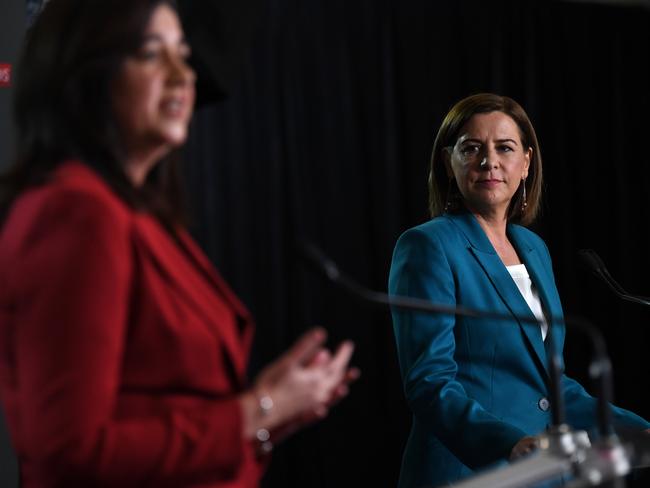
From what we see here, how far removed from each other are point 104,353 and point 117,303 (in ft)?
0.19

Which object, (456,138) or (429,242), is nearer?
(429,242)

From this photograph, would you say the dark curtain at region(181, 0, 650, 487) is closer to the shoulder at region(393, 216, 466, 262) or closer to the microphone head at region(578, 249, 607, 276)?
the shoulder at region(393, 216, 466, 262)

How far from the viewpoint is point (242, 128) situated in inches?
153

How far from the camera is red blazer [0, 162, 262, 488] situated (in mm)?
926

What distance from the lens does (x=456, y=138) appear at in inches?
85.1

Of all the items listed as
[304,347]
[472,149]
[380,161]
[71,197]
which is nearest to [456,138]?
[472,149]

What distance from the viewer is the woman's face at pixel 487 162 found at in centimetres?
211

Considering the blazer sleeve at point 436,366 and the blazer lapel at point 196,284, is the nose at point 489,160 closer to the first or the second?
the blazer sleeve at point 436,366

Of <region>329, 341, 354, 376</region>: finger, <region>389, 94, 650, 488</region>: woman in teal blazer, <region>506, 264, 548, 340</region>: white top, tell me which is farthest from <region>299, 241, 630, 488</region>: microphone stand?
<region>506, 264, 548, 340</region>: white top

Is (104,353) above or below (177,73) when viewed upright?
below

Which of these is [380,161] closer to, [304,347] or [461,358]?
[461,358]

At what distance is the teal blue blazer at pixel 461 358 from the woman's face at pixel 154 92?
2.74 ft

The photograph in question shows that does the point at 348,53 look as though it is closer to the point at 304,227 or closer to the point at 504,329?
the point at 304,227


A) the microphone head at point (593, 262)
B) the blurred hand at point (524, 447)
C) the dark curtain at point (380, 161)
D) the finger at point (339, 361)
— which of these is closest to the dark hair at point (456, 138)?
the microphone head at point (593, 262)
